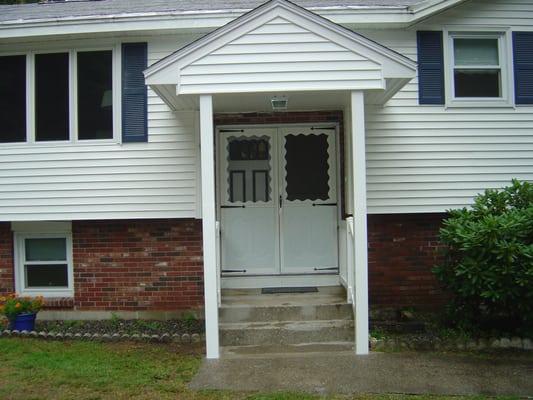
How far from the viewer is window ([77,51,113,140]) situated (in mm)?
7586

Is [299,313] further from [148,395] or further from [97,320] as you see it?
[97,320]

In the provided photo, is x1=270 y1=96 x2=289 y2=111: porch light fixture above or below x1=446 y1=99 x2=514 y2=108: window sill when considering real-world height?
below

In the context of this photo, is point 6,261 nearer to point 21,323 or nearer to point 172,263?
point 21,323

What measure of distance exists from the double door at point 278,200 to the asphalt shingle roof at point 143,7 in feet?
5.92

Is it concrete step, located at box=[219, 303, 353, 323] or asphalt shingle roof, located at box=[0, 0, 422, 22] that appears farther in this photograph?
asphalt shingle roof, located at box=[0, 0, 422, 22]

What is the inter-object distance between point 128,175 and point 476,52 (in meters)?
5.22

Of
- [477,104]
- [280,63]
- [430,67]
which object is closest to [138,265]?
[280,63]

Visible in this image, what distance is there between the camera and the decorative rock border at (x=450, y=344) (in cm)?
617

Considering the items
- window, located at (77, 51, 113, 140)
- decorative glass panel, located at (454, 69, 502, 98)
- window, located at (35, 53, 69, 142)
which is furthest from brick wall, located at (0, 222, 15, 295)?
decorative glass panel, located at (454, 69, 502, 98)

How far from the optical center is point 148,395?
196 inches

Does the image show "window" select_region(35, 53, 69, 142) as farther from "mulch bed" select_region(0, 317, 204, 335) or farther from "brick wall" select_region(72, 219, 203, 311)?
"mulch bed" select_region(0, 317, 204, 335)

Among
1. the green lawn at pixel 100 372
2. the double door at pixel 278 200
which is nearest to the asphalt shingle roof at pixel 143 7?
the double door at pixel 278 200

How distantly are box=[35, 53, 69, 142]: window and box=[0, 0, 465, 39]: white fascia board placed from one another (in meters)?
0.44

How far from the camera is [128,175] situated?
7.48 meters
